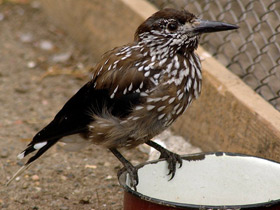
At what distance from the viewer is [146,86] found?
4.13 metres

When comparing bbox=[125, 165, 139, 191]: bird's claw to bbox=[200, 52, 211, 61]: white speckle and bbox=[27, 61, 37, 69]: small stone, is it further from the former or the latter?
bbox=[27, 61, 37, 69]: small stone

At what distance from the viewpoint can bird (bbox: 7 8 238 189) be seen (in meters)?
4.13

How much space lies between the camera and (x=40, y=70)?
717 cm

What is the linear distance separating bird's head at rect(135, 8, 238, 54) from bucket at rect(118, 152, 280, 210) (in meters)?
0.77

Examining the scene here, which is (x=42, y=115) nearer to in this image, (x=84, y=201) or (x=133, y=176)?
(x=84, y=201)

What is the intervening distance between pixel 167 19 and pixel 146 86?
0.48 meters

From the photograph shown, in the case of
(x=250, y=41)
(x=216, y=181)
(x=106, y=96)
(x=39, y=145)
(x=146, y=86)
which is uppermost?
(x=250, y=41)

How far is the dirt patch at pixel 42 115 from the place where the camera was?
15.6 ft

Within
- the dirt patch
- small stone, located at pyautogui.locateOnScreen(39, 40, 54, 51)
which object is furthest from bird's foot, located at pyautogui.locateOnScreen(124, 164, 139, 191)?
small stone, located at pyautogui.locateOnScreen(39, 40, 54, 51)

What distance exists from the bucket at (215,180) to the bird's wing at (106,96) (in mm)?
468

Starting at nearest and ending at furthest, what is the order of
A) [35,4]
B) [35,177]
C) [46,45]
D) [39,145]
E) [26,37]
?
[39,145] < [35,177] < [46,45] < [26,37] < [35,4]

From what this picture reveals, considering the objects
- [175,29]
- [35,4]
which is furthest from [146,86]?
[35,4]

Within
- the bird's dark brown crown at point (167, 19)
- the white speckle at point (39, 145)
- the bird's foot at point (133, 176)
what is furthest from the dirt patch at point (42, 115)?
the bird's dark brown crown at point (167, 19)

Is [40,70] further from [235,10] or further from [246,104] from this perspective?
[246,104]
